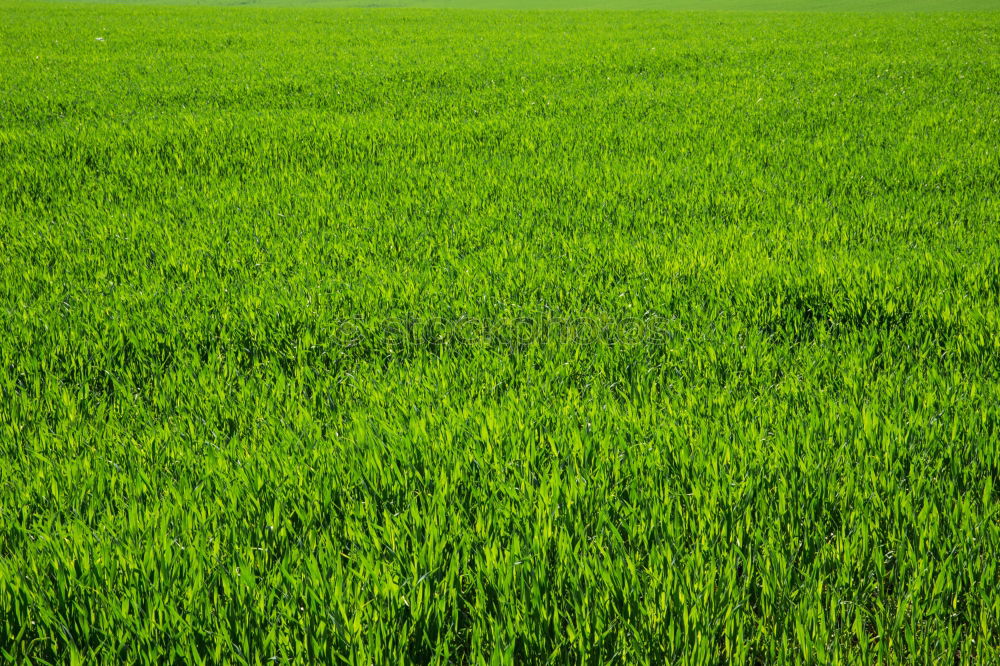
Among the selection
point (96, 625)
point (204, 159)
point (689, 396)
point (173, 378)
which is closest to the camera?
point (96, 625)

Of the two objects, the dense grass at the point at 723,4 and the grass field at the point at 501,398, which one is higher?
the dense grass at the point at 723,4

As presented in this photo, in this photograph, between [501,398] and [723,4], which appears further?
[723,4]

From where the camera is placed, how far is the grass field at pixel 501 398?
1669 mm

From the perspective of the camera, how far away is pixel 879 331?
323cm

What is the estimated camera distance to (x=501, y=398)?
8.93 feet

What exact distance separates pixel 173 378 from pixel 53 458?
613 mm

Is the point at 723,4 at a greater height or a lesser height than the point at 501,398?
greater

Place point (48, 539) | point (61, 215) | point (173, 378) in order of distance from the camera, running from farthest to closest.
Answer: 1. point (61, 215)
2. point (173, 378)
3. point (48, 539)

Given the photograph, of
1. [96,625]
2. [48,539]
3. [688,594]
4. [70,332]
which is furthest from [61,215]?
[688,594]

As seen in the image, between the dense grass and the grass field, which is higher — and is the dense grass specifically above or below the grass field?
above

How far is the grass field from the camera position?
1669 millimetres

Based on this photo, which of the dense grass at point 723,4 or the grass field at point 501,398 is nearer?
the grass field at point 501,398

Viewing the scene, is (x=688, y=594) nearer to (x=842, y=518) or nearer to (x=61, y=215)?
(x=842, y=518)

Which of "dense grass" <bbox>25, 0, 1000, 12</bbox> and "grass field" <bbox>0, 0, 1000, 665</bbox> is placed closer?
"grass field" <bbox>0, 0, 1000, 665</bbox>
